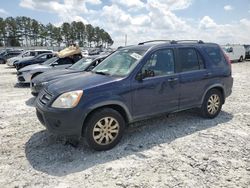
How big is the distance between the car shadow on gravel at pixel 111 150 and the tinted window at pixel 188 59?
1250mm

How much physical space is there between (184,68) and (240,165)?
86.7 inches

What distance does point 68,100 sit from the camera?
3943mm

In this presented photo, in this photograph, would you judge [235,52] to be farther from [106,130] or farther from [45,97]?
[45,97]

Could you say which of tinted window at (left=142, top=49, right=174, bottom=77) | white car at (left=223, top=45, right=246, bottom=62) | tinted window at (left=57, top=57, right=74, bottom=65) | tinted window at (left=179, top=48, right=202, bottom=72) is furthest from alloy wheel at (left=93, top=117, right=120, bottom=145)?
white car at (left=223, top=45, right=246, bottom=62)

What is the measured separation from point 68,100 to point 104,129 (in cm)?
77

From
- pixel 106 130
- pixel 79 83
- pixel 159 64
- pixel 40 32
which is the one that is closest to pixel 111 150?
pixel 106 130

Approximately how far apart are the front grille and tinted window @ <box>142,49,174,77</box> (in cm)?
170

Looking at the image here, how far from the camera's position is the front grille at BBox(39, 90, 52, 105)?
4.16 metres

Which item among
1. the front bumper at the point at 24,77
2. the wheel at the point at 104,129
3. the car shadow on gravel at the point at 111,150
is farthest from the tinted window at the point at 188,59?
the front bumper at the point at 24,77

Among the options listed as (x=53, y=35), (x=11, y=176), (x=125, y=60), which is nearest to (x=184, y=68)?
(x=125, y=60)

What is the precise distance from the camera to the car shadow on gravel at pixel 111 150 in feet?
12.6

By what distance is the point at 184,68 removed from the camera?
203 inches

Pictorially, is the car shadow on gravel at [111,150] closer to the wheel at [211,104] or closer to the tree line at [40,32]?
the wheel at [211,104]

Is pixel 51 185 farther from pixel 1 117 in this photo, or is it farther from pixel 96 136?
pixel 1 117
